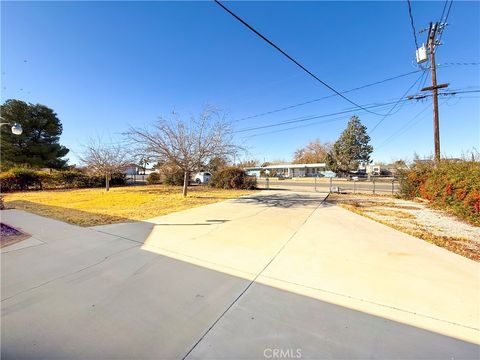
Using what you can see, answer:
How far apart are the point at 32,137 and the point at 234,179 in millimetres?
21716

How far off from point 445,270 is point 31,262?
266 inches

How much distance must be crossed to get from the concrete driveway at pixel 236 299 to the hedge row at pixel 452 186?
4667mm

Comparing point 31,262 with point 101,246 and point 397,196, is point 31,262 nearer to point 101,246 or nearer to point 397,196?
point 101,246

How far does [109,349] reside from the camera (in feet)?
5.65

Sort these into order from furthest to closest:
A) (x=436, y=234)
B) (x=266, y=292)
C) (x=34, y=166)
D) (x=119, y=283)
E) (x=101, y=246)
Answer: (x=34, y=166) → (x=436, y=234) → (x=101, y=246) → (x=119, y=283) → (x=266, y=292)

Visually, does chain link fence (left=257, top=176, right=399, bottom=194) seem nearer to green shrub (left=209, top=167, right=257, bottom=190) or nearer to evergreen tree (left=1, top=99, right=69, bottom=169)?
green shrub (left=209, top=167, right=257, bottom=190)

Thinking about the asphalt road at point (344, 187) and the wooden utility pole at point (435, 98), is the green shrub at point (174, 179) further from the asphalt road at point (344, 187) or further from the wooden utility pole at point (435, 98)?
the wooden utility pole at point (435, 98)

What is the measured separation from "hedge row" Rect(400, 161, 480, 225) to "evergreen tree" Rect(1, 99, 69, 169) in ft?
104

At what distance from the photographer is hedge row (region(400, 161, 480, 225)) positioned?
267 inches

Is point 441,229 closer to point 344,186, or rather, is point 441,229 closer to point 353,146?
point 344,186

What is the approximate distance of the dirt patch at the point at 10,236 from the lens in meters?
4.29

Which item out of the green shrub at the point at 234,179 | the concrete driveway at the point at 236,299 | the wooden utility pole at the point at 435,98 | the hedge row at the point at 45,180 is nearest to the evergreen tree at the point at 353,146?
the wooden utility pole at the point at 435,98

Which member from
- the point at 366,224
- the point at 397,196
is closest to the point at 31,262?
the point at 366,224

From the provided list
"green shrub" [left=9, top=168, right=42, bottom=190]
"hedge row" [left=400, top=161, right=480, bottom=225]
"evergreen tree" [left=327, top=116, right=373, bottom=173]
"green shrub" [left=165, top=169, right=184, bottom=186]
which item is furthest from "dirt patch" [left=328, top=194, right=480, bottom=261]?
"evergreen tree" [left=327, top=116, right=373, bottom=173]
